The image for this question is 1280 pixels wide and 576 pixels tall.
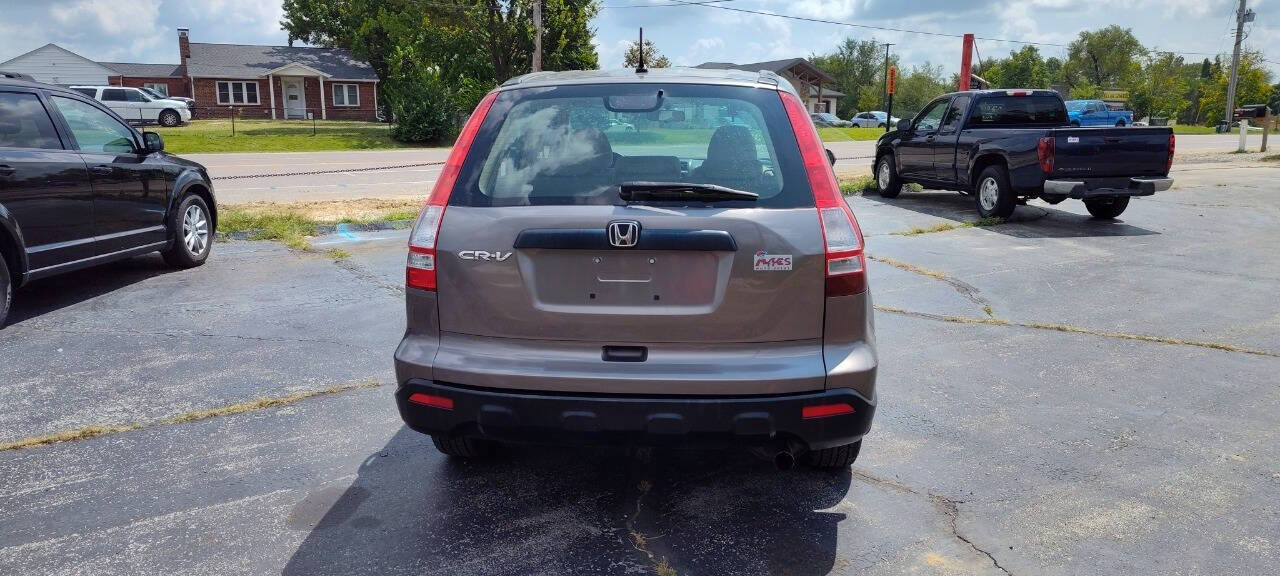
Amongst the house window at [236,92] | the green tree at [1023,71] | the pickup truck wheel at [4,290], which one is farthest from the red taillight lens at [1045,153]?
the green tree at [1023,71]

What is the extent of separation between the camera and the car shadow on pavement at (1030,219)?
11.5m

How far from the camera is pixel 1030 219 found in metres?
12.7

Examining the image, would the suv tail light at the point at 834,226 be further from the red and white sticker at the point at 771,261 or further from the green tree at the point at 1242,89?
the green tree at the point at 1242,89

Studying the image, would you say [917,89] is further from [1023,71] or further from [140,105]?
[140,105]

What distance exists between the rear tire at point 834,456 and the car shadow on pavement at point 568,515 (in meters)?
0.08

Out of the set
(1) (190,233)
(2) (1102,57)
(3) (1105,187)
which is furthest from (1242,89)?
(1) (190,233)

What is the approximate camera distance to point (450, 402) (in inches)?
129

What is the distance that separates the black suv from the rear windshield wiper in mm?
5372

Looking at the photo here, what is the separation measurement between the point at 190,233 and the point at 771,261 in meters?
7.38

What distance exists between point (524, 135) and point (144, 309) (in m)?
4.96

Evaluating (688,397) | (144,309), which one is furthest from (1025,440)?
(144,309)

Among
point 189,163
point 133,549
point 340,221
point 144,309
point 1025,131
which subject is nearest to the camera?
point 133,549

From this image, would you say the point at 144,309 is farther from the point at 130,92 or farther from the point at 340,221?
the point at 130,92

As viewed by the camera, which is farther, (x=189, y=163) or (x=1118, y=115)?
(x=1118, y=115)
